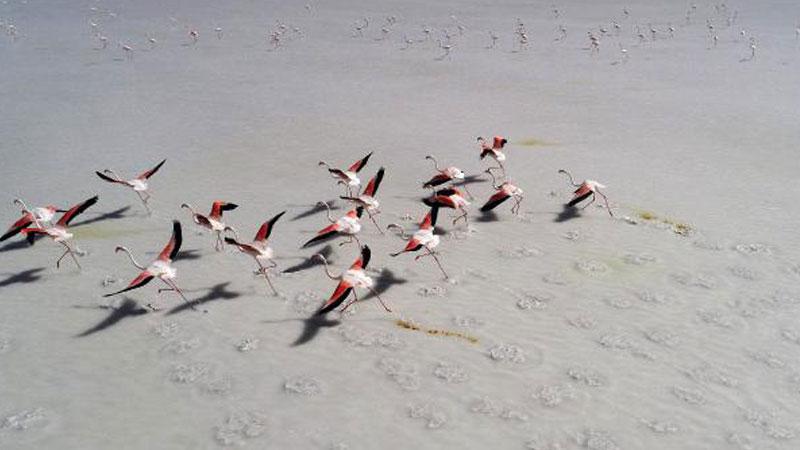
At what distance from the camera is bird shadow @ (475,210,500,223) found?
41.8 feet

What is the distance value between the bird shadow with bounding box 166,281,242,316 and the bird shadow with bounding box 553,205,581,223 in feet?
20.4

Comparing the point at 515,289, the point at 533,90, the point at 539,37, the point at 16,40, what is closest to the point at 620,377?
the point at 515,289

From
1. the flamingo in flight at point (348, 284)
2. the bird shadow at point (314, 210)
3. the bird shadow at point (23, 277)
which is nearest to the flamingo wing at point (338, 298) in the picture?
the flamingo in flight at point (348, 284)

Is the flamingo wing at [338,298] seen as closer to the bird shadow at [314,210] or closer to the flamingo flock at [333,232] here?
the flamingo flock at [333,232]

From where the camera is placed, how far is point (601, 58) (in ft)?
82.4

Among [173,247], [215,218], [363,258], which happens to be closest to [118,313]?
[173,247]

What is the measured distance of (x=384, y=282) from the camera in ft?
34.6

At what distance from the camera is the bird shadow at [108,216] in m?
12.8

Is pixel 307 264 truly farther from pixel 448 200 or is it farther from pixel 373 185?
pixel 448 200

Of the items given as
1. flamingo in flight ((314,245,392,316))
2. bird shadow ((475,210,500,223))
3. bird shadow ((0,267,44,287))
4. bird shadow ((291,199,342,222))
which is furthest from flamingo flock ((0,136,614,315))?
bird shadow ((0,267,44,287))

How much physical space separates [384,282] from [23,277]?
19.5 feet

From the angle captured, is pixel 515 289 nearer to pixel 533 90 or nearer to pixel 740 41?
pixel 533 90

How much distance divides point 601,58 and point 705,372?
18995 mm

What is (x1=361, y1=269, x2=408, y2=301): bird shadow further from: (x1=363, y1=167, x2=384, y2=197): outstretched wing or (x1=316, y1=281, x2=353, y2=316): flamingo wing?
(x1=363, y1=167, x2=384, y2=197): outstretched wing
